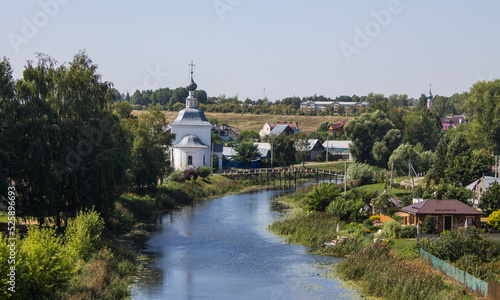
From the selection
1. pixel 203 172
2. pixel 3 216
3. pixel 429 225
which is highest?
pixel 203 172

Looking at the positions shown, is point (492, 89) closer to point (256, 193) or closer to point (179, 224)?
point (256, 193)

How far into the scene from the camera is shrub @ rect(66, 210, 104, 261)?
75.2 ft

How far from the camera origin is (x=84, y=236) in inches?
928

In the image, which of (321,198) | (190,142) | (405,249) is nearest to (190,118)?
(190,142)

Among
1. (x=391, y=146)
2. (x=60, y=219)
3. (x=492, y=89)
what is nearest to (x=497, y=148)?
(x=492, y=89)

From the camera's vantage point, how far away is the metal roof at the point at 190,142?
62188 mm

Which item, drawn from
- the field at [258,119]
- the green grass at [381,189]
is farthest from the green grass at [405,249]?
the field at [258,119]

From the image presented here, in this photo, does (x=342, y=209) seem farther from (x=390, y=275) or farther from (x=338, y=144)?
(x=338, y=144)

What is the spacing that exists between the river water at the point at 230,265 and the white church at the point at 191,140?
840 inches

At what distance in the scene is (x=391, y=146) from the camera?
7231cm

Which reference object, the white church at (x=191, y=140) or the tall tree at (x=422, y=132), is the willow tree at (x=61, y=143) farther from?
the tall tree at (x=422, y=132)

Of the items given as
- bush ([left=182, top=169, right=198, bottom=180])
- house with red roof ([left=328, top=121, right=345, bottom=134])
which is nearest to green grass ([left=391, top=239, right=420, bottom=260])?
bush ([left=182, top=169, right=198, bottom=180])

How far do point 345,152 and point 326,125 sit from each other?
81.1 ft

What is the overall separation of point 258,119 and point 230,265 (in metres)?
108
